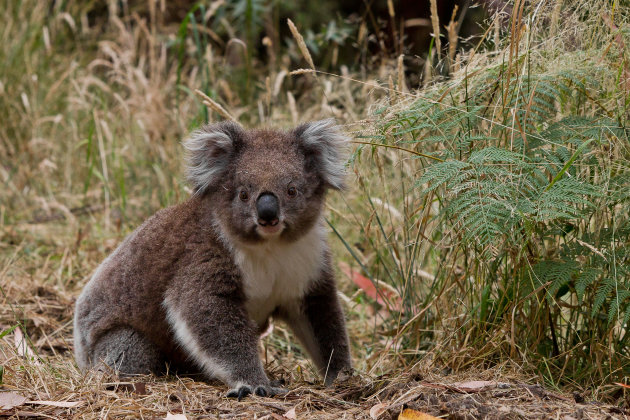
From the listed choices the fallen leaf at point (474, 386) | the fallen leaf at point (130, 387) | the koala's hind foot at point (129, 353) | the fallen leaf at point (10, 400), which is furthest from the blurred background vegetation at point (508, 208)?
the fallen leaf at point (10, 400)

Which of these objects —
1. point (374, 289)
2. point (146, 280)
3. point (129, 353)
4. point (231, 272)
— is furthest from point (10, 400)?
point (374, 289)

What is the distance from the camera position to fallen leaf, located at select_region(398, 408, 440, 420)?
8.58ft

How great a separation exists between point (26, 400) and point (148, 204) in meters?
3.03

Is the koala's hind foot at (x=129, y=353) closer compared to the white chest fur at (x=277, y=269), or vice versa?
the white chest fur at (x=277, y=269)

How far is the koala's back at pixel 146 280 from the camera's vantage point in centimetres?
350

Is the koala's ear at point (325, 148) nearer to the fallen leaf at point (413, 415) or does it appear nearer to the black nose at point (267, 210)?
the black nose at point (267, 210)

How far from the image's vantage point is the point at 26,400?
9.52 feet

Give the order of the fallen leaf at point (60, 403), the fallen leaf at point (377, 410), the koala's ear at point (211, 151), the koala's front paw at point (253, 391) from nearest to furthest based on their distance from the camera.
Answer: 1. the fallen leaf at point (377, 410)
2. the fallen leaf at point (60, 403)
3. the koala's front paw at point (253, 391)
4. the koala's ear at point (211, 151)

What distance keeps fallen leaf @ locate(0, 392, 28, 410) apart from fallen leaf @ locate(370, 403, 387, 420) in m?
1.31

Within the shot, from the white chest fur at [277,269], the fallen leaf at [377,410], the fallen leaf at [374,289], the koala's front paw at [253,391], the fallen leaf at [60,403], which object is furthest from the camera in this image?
the fallen leaf at [374,289]

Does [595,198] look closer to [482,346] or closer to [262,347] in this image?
[482,346]

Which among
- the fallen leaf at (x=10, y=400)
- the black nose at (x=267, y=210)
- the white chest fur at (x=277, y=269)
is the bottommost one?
the fallen leaf at (x=10, y=400)

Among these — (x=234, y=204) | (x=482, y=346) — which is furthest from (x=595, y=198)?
(x=234, y=204)

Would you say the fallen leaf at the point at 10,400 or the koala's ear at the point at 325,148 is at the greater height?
the koala's ear at the point at 325,148
